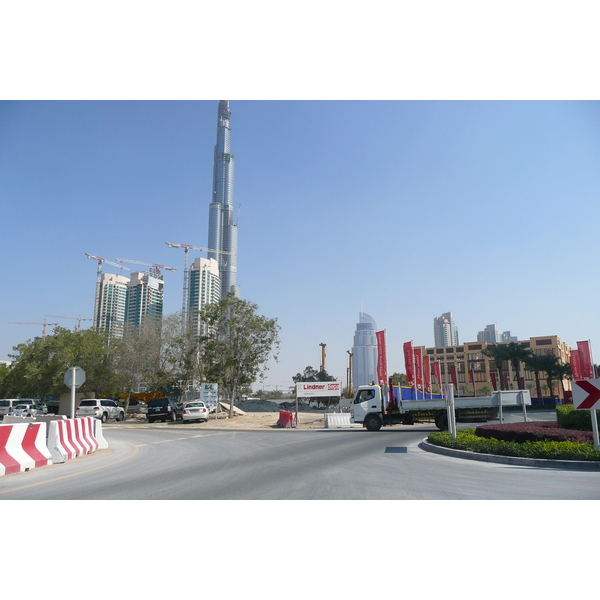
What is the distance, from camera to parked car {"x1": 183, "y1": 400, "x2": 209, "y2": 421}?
34500mm

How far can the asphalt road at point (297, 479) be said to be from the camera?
7735 millimetres

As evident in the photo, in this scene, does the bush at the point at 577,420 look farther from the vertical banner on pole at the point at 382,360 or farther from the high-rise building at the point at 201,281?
the high-rise building at the point at 201,281

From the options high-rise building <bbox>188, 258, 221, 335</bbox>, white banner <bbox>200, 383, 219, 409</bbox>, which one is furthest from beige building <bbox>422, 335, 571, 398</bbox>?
white banner <bbox>200, 383, 219, 409</bbox>

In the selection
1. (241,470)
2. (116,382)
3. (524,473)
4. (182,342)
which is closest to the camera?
(524,473)

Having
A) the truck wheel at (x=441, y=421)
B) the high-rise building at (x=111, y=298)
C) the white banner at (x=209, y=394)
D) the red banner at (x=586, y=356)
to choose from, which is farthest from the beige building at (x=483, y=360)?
the high-rise building at (x=111, y=298)

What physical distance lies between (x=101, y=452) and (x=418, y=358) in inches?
1086

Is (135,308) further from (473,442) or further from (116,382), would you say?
(473,442)

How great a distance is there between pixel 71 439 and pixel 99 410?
78.9 ft

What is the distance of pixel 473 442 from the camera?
13.0m

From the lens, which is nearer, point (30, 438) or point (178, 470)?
point (178, 470)

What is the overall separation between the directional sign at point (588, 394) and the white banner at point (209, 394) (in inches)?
1210

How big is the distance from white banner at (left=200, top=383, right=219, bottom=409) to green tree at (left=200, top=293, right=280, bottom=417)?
4.50 ft

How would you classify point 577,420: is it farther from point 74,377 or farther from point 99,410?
point 99,410
